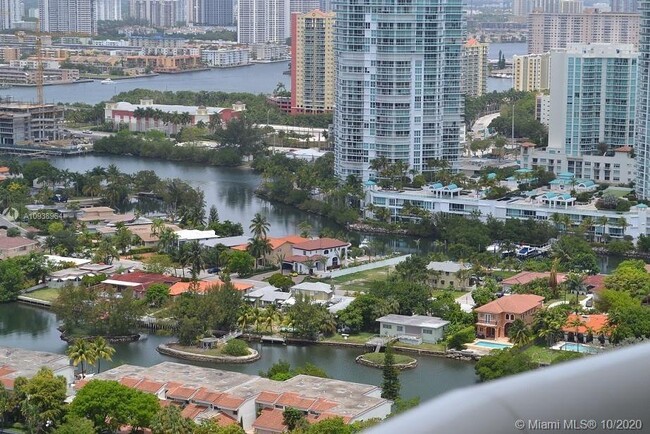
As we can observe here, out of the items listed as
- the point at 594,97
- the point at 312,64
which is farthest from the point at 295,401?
the point at 312,64

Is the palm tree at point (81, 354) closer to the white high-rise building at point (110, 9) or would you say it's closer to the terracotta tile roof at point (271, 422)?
the terracotta tile roof at point (271, 422)

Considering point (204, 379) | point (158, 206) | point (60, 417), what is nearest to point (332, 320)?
point (204, 379)

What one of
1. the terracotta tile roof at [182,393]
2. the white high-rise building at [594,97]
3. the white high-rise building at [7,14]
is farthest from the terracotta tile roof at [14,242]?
the white high-rise building at [7,14]

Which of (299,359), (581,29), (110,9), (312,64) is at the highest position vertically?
(110,9)

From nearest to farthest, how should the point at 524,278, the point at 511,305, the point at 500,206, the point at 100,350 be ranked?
the point at 100,350
the point at 511,305
the point at 524,278
the point at 500,206

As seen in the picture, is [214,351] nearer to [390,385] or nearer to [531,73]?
[390,385]

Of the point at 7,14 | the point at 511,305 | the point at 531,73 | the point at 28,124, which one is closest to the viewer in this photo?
the point at 511,305

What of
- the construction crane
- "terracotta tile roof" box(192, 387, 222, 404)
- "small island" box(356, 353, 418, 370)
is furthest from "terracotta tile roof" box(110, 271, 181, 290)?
the construction crane
